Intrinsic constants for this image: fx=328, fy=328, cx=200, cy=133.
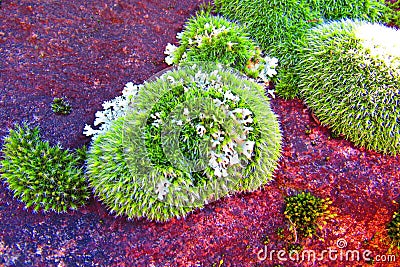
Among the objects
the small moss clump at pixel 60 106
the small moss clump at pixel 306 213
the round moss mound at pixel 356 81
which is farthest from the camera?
the small moss clump at pixel 60 106

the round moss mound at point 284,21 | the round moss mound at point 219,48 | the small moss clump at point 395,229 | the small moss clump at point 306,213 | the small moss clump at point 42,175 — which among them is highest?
the round moss mound at point 284,21

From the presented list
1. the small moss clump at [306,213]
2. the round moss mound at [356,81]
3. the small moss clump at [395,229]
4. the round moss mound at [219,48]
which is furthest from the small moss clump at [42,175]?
the small moss clump at [395,229]

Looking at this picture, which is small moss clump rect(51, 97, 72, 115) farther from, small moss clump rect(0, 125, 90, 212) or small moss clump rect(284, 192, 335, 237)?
small moss clump rect(284, 192, 335, 237)

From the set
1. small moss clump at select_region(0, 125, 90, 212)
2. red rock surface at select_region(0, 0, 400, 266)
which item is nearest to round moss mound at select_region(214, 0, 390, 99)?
red rock surface at select_region(0, 0, 400, 266)

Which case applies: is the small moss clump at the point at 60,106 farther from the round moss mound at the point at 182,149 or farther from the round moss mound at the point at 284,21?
the round moss mound at the point at 284,21

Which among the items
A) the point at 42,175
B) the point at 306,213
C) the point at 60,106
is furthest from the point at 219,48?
the point at 42,175
